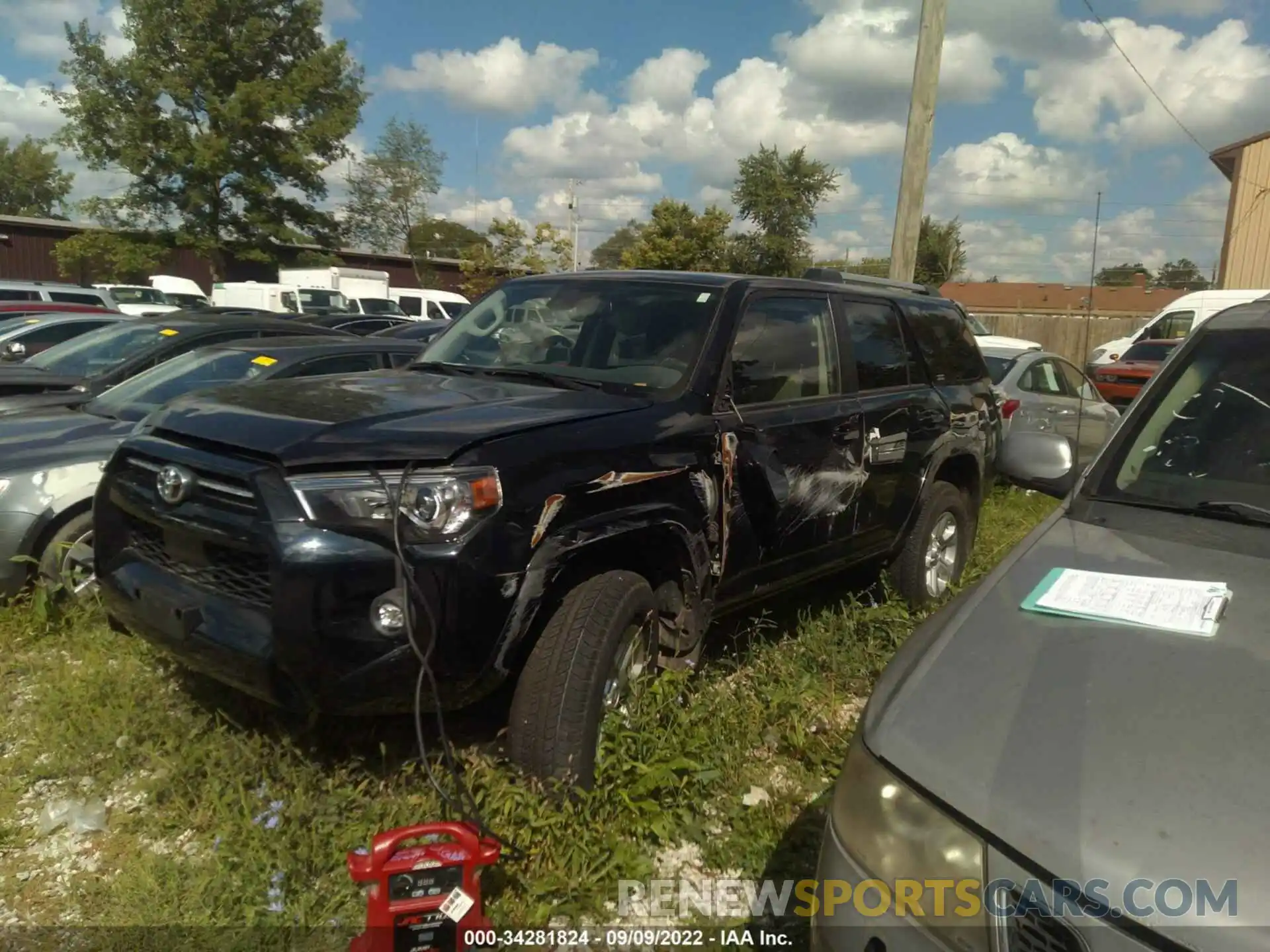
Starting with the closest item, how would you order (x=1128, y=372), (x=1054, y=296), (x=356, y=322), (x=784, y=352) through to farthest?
1. (x=784, y=352)
2. (x=1128, y=372)
3. (x=356, y=322)
4. (x=1054, y=296)

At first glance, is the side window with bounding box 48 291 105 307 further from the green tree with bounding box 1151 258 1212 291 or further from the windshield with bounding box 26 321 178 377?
the green tree with bounding box 1151 258 1212 291

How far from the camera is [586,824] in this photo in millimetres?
2809

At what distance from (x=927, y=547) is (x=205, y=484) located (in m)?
3.70

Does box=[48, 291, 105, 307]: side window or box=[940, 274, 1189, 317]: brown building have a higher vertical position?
box=[940, 274, 1189, 317]: brown building

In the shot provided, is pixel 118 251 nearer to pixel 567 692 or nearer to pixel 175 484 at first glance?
pixel 175 484

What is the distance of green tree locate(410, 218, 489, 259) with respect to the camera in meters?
51.9

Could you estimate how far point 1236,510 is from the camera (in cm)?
232

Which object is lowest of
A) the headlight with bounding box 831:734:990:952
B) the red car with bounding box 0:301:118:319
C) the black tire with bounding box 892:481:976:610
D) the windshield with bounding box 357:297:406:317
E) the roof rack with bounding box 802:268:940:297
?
the black tire with bounding box 892:481:976:610

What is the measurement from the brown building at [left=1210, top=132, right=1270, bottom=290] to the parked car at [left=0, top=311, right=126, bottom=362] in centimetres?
2889

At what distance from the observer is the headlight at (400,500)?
2582 millimetres

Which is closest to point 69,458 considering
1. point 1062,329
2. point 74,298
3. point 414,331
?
point 414,331

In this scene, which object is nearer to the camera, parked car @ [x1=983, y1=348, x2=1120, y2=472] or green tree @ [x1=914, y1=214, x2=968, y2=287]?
parked car @ [x1=983, y1=348, x2=1120, y2=472]

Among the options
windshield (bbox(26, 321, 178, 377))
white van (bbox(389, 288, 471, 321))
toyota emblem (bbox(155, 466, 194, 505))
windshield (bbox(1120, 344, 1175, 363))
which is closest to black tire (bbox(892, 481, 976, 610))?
toyota emblem (bbox(155, 466, 194, 505))

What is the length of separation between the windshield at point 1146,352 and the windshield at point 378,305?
59.0ft
